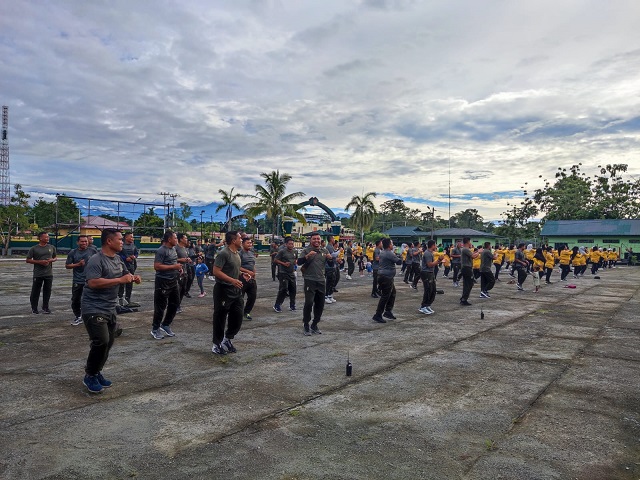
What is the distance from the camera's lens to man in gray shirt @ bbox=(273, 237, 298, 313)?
35.3 ft

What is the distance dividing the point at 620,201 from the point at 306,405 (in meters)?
60.2

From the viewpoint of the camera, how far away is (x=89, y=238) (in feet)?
29.1

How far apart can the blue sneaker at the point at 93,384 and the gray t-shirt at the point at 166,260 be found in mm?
2753

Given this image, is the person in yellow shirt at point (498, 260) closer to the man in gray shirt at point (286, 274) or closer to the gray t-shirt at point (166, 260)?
the man in gray shirt at point (286, 274)

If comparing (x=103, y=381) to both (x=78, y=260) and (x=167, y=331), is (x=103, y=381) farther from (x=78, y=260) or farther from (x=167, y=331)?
(x=78, y=260)

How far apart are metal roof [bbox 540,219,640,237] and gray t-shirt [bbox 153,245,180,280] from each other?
163 ft

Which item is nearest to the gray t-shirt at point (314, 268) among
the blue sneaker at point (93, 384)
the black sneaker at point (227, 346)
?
the black sneaker at point (227, 346)

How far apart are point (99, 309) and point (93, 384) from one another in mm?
829

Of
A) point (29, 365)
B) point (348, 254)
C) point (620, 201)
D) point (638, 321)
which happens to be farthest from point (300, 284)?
point (620, 201)

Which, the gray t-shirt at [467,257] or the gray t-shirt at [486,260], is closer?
the gray t-shirt at [467,257]

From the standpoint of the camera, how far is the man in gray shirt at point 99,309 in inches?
190

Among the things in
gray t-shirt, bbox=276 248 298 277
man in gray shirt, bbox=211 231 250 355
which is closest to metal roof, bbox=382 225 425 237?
gray t-shirt, bbox=276 248 298 277

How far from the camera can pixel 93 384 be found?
4891 mm

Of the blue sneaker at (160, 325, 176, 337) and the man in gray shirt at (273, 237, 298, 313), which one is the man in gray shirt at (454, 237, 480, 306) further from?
the blue sneaker at (160, 325, 176, 337)
